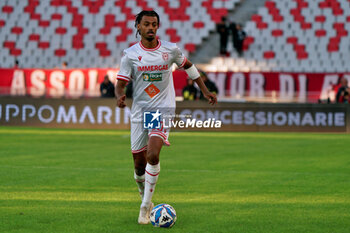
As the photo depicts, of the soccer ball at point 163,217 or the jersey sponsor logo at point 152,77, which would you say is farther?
the jersey sponsor logo at point 152,77

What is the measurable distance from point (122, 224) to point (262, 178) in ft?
15.9

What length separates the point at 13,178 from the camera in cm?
1120

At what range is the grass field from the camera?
282 inches

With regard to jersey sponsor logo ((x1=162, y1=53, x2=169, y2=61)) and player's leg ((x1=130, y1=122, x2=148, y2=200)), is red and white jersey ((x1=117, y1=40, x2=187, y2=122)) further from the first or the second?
player's leg ((x1=130, y1=122, x2=148, y2=200))

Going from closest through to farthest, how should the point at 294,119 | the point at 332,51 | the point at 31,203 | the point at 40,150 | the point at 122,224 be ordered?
1. the point at 122,224
2. the point at 31,203
3. the point at 40,150
4. the point at 294,119
5. the point at 332,51

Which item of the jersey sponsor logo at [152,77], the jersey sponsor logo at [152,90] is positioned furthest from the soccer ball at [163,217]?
the jersey sponsor logo at [152,77]

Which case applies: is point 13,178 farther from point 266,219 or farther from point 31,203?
point 266,219

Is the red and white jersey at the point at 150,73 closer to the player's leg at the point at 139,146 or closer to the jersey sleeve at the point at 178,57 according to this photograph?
the jersey sleeve at the point at 178,57

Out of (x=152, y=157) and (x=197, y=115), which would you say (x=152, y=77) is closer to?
(x=152, y=157)

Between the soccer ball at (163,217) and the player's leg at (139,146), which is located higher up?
the player's leg at (139,146)

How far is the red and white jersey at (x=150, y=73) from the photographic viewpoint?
7395 millimetres

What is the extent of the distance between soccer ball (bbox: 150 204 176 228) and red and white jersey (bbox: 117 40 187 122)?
3.51ft

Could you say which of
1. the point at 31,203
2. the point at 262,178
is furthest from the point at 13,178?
the point at 262,178

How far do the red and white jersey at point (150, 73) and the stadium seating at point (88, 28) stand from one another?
25297 mm
